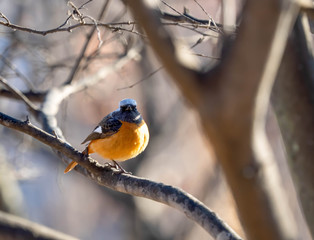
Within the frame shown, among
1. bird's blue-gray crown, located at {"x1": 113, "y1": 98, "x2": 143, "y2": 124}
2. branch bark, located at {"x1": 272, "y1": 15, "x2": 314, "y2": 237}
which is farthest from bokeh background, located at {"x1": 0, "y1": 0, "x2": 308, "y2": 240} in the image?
branch bark, located at {"x1": 272, "y1": 15, "x2": 314, "y2": 237}

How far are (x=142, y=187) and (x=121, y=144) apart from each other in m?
1.37

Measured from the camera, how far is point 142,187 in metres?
3.18

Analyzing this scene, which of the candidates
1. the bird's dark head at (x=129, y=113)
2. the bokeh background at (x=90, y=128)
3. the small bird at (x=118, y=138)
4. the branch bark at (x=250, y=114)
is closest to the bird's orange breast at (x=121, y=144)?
the small bird at (x=118, y=138)

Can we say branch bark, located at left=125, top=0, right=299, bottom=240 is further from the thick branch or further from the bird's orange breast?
the bird's orange breast

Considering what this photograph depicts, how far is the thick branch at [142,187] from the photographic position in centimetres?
250

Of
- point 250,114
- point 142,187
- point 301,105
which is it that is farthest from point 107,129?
point 250,114

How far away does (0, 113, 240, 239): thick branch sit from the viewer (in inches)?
98.3

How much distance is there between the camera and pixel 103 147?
4.53m

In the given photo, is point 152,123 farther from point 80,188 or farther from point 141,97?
point 80,188

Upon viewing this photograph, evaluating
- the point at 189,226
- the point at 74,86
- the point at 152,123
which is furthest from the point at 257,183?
the point at 189,226

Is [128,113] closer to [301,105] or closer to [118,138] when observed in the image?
[118,138]

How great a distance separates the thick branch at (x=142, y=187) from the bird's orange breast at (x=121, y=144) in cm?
55

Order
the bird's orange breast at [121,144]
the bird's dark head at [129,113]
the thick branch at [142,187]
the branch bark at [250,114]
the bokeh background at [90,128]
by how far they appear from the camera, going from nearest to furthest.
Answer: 1. the branch bark at [250,114]
2. the thick branch at [142,187]
3. the bird's orange breast at [121,144]
4. the bird's dark head at [129,113]
5. the bokeh background at [90,128]

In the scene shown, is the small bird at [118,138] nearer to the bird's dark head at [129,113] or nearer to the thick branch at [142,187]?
the bird's dark head at [129,113]
